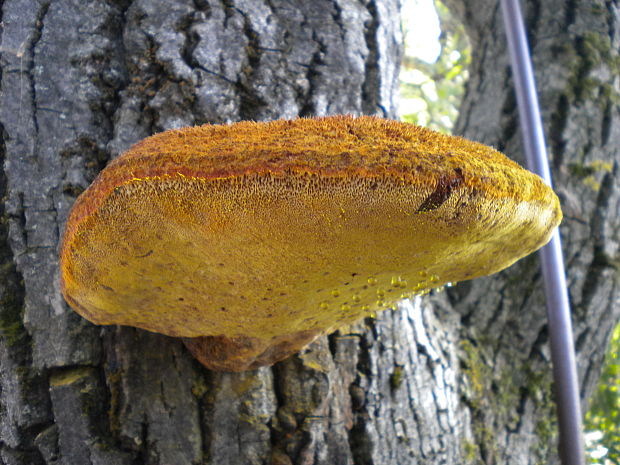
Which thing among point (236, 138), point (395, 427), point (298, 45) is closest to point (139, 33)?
point (298, 45)

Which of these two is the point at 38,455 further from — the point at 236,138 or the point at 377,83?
the point at 377,83

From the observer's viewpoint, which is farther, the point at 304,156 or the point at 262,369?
the point at 262,369

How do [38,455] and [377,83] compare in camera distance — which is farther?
[377,83]

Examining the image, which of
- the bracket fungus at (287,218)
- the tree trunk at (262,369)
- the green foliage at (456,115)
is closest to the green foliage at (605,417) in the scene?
the green foliage at (456,115)

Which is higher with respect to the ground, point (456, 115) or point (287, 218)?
point (456, 115)

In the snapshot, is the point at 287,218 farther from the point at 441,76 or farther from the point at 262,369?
the point at 441,76

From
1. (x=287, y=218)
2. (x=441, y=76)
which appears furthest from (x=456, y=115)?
(x=287, y=218)

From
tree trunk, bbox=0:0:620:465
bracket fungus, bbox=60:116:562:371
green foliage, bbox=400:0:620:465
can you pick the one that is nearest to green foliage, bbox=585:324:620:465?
green foliage, bbox=400:0:620:465

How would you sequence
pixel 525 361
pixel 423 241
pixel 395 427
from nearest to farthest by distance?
pixel 423 241, pixel 395 427, pixel 525 361
